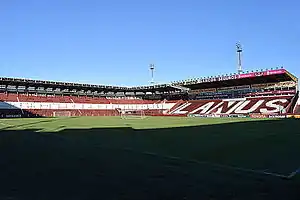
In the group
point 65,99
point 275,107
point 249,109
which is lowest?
point 249,109

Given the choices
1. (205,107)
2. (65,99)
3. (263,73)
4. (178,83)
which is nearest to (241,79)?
(263,73)

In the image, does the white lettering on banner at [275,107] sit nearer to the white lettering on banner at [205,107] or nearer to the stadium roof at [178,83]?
the stadium roof at [178,83]

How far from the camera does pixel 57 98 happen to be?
67688mm

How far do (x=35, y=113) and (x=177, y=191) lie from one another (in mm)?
58660

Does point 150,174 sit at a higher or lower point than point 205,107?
lower

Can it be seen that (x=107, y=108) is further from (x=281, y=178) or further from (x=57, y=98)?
(x=281, y=178)

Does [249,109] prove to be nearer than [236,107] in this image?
Yes

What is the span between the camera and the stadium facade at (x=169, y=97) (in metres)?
51.7

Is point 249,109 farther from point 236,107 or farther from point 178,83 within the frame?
point 178,83

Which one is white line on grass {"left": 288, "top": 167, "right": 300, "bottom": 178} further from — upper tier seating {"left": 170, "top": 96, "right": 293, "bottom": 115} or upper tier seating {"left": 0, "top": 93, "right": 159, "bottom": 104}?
upper tier seating {"left": 0, "top": 93, "right": 159, "bottom": 104}

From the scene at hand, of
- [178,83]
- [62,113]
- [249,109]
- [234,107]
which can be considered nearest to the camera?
[249,109]

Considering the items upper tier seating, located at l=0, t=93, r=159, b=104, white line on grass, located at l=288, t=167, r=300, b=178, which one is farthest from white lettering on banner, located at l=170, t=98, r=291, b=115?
white line on grass, located at l=288, t=167, r=300, b=178

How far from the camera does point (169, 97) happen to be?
7650 cm

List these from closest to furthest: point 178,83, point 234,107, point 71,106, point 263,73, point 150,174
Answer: point 150,174, point 263,73, point 234,107, point 71,106, point 178,83
